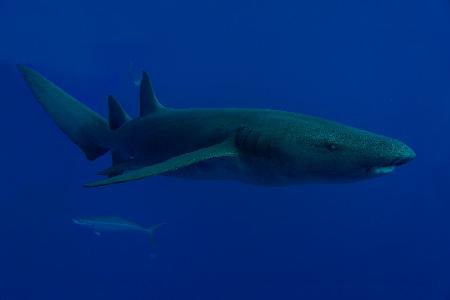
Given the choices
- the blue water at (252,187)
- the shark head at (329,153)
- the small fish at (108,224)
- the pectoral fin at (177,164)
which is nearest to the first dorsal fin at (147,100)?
the pectoral fin at (177,164)

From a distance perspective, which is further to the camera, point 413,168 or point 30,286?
point 413,168

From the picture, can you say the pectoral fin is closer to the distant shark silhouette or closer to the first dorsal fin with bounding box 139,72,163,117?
the distant shark silhouette

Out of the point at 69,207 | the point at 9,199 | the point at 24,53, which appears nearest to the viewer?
the point at 24,53

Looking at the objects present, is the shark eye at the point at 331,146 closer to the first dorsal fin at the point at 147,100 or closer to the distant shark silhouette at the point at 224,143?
the distant shark silhouette at the point at 224,143

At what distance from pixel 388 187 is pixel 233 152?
1340cm

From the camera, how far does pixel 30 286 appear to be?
48.9 ft

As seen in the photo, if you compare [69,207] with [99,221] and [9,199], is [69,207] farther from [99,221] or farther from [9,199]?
[99,221]

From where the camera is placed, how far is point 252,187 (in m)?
14.6

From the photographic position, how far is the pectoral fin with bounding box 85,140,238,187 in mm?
2854

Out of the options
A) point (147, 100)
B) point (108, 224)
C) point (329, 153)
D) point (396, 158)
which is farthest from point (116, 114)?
point (108, 224)

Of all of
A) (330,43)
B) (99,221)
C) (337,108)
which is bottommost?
(99,221)

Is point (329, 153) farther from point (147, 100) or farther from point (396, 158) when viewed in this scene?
point (147, 100)

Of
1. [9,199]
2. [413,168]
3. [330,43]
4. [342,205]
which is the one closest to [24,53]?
[9,199]

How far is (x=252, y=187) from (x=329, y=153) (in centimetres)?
1185
